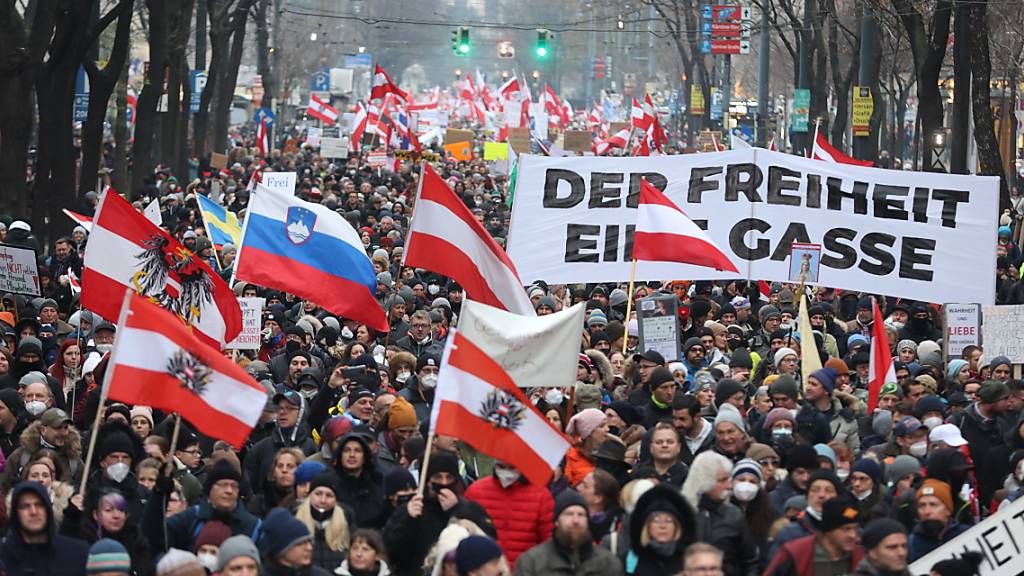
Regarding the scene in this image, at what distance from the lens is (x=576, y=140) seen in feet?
152

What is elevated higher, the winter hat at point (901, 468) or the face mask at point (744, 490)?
the face mask at point (744, 490)

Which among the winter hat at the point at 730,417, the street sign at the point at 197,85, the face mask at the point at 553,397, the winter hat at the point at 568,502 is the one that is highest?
the winter hat at the point at 568,502

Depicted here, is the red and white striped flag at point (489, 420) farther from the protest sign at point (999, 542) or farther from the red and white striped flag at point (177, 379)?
the protest sign at point (999, 542)

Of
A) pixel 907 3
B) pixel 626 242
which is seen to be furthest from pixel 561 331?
pixel 907 3

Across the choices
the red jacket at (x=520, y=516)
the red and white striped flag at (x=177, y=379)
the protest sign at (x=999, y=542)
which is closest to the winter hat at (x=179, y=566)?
the red and white striped flag at (x=177, y=379)

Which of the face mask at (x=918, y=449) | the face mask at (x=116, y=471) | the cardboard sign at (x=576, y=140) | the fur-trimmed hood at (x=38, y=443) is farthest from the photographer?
the cardboard sign at (x=576, y=140)

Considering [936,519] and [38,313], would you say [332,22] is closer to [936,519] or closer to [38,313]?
[38,313]

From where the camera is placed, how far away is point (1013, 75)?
4759 centimetres

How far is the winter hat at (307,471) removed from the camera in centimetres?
985

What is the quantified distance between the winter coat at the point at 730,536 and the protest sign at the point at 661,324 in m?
6.74

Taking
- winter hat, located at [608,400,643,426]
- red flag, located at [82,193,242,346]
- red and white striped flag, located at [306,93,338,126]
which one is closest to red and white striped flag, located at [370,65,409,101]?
red and white striped flag, located at [306,93,338,126]

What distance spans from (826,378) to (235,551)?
16.8ft

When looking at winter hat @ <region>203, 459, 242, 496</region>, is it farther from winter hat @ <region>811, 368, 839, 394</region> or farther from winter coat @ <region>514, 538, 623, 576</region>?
winter hat @ <region>811, 368, 839, 394</region>

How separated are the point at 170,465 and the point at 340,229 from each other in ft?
15.4
